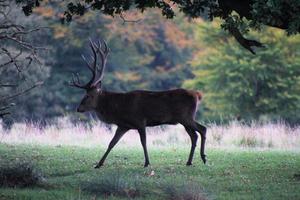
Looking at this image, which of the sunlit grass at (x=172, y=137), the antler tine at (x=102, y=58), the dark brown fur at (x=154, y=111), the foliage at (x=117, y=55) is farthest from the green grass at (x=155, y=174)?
the foliage at (x=117, y=55)

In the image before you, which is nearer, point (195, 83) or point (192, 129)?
point (192, 129)

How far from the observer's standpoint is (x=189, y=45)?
4416 centimetres

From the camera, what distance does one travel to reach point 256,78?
3256 centimetres

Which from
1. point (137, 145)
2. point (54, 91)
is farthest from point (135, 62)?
point (137, 145)

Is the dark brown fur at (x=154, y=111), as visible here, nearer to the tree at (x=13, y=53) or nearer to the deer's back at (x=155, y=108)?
the deer's back at (x=155, y=108)

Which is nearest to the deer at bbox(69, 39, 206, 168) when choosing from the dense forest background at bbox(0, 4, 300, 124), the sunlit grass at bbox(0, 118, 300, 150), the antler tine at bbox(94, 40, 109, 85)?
the antler tine at bbox(94, 40, 109, 85)

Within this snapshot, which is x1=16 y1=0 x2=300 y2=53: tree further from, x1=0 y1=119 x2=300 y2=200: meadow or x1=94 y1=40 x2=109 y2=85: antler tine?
x1=0 y1=119 x2=300 y2=200: meadow

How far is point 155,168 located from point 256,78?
20.2 m

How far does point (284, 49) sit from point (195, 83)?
4.81 meters

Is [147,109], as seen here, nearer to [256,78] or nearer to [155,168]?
→ [155,168]

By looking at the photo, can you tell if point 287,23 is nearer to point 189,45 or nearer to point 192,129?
point 192,129

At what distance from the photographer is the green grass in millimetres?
10266

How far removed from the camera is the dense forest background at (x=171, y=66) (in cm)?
3238

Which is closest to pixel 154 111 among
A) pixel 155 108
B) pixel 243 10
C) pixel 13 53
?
pixel 155 108
